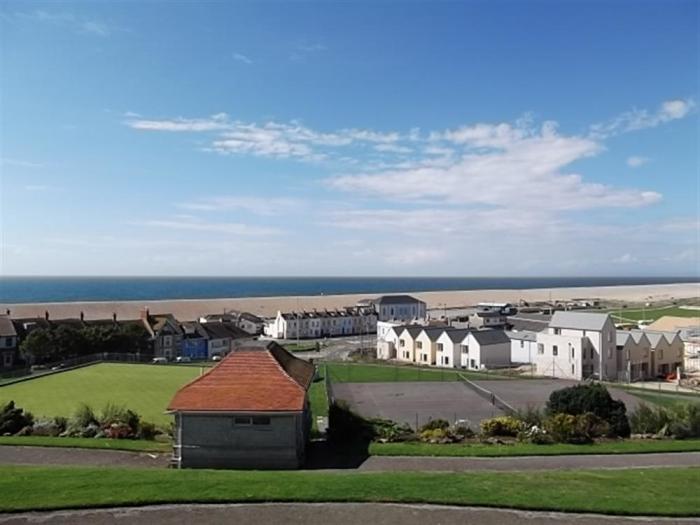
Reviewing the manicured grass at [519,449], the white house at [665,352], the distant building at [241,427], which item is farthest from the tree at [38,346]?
the white house at [665,352]

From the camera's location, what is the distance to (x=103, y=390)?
34344mm

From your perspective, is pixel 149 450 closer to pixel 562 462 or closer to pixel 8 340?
pixel 562 462

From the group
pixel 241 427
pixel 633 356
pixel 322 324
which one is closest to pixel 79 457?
pixel 241 427

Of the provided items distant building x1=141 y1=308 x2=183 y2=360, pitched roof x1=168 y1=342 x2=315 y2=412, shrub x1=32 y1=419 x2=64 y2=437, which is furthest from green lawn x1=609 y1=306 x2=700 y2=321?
shrub x1=32 y1=419 x2=64 y2=437

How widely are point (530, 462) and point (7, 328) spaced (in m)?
49.6

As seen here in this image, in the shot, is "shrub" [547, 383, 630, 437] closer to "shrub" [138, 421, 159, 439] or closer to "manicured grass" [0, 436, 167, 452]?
"manicured grass" [0, 436, 167, 452]

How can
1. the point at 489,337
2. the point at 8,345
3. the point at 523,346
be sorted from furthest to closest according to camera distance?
the point at 489,337 < the point at 523,346 < the point at 8,345

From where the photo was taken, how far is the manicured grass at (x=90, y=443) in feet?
68.2

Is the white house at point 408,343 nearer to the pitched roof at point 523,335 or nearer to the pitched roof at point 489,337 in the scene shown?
the pitched roof at point 489,337

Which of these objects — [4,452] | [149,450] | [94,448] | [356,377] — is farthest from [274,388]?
[356,377]

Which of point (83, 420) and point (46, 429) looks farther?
point (83, 420)

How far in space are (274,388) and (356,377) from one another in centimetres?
2538

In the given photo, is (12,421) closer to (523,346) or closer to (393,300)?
(523,346)

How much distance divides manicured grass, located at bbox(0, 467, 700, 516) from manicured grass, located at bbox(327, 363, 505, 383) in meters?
27.1
